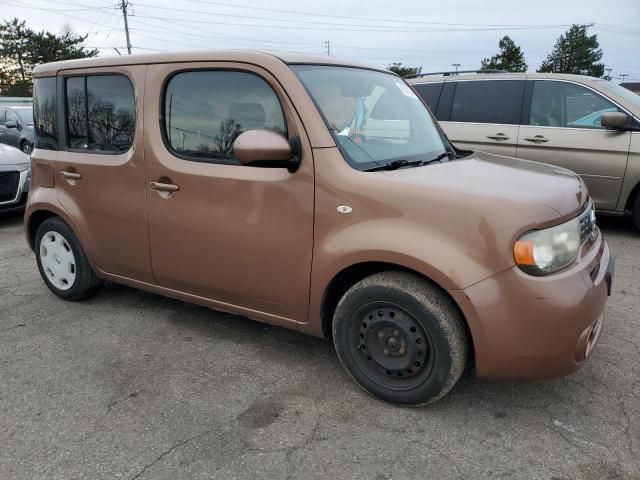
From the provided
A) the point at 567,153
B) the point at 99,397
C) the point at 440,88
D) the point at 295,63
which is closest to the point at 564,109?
the point at 567,153

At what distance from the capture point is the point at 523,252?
2.19 m

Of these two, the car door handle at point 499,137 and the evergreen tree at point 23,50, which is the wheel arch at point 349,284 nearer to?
the car door handle at point 499,137

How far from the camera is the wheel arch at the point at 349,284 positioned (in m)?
2.38

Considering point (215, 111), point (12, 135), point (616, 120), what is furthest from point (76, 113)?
point (12, 135)

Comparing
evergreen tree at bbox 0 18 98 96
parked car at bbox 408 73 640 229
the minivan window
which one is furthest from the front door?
evergreen tree at bbox 0 18 98 96

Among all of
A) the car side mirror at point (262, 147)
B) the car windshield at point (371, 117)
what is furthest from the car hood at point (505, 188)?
the car side mirror at point (262, 147)

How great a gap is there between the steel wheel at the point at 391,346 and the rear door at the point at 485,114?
161 inches

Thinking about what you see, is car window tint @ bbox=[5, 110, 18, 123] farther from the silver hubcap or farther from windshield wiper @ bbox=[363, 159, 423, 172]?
windshield wiper @ bbox=[363, 159, 423, 172]

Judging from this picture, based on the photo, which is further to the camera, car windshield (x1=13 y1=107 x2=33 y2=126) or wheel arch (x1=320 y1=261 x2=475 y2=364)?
car windshield (x1=13 y1=107 x2=33 y2=126)

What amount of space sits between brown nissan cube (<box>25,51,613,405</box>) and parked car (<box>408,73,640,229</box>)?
294 centimetres

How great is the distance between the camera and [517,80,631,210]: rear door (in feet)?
18.1

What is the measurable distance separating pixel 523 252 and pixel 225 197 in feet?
5.20

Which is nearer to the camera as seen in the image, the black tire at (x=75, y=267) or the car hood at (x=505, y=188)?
the car hood at (x=505, y=188)

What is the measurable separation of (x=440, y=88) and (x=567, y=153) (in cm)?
176
